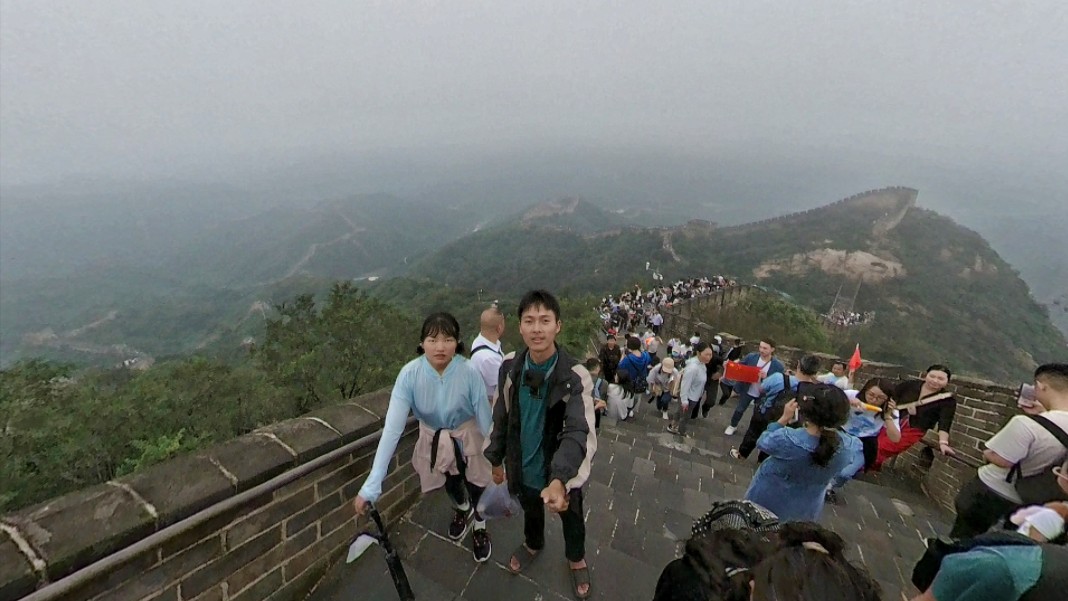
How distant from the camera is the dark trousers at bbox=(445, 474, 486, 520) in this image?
108 inches

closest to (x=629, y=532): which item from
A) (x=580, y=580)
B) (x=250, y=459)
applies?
(x=580, y=580)

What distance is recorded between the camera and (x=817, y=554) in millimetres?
1036

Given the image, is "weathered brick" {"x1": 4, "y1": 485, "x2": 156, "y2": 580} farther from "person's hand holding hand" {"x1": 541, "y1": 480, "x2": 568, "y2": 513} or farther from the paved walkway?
"person's hand holding hand" {"x1": 541, "y1": 480, "x2": 568, "y2": 513}

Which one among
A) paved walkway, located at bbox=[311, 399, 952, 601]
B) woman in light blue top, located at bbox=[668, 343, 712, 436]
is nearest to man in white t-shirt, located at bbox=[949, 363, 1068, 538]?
paved walkway, located at bbox=[311, 399, 952, 601]

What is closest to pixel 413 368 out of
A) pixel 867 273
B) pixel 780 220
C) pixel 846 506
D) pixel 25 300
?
pixel 846 506

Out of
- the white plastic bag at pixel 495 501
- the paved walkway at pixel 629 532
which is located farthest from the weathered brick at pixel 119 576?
the white plastic bag at pixel 495 501

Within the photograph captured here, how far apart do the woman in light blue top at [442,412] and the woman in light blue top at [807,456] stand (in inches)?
66.3

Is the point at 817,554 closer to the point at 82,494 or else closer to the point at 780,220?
the point at 82,494

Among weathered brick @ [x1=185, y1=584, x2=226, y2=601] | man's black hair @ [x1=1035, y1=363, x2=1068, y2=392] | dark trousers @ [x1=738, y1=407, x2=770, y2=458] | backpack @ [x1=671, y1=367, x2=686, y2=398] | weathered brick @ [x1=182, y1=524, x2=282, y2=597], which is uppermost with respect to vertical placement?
man's black hair @ [x1=1035, y1=363, x2=1068, y2=392]

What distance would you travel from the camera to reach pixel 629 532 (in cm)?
324

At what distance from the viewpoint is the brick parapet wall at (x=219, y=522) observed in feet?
5.07

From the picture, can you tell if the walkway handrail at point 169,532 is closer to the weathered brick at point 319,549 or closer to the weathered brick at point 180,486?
the weathered brick at point 180,486

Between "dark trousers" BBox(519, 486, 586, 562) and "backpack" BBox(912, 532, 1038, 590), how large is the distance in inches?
61.7

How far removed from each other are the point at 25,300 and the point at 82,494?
531 feet
